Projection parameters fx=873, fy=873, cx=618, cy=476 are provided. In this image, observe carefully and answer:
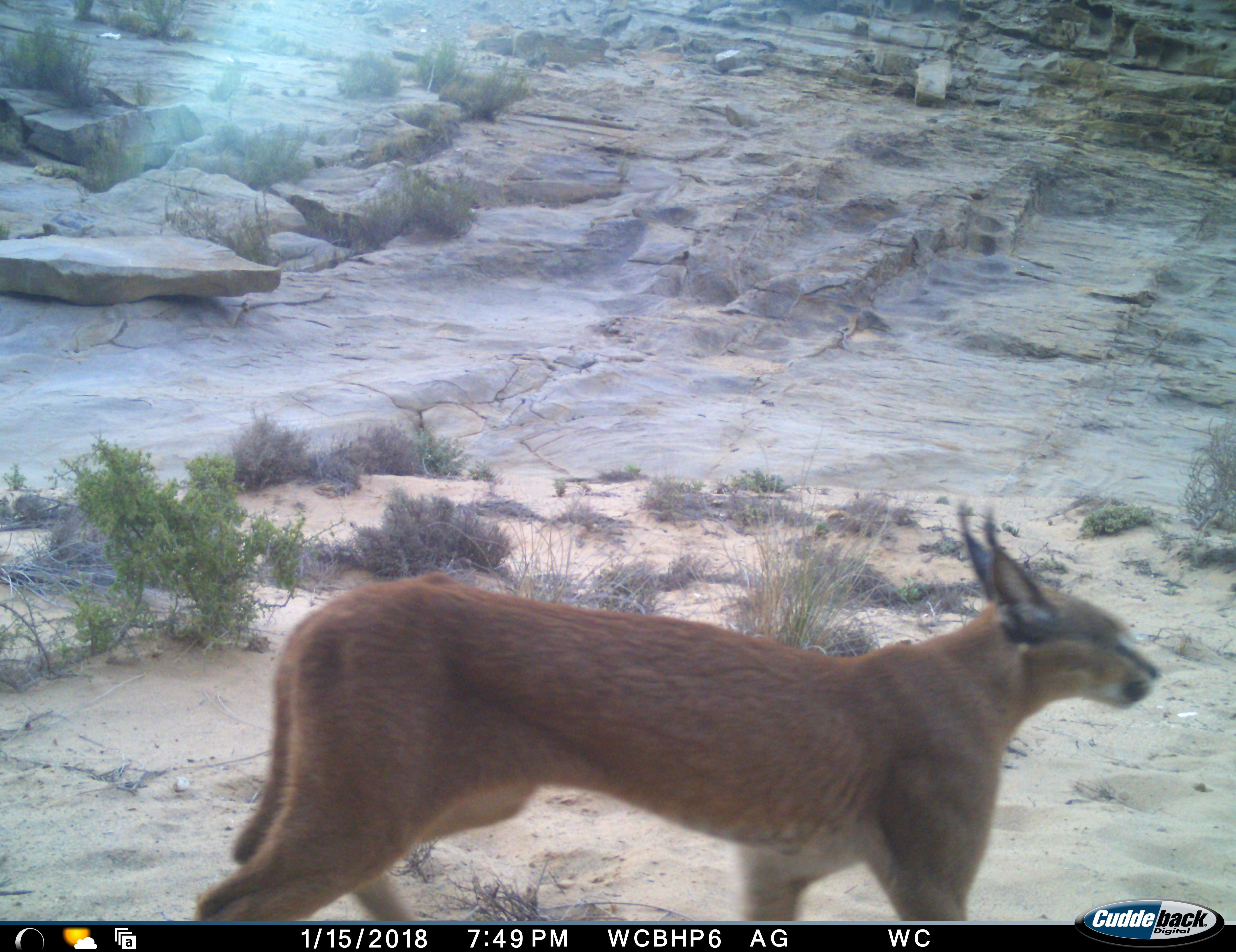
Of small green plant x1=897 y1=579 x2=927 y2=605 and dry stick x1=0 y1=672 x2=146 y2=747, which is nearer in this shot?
dry stick x1=0 y1=672 x2=146 y2=747

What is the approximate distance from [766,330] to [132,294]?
9.63 m

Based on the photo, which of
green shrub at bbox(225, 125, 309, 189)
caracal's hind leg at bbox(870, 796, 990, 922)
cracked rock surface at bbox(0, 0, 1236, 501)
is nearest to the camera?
caracal's hind leg at bbox(870, 796, 990, 922)

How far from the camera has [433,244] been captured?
52.0 feet

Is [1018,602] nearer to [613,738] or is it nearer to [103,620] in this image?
[613,738]

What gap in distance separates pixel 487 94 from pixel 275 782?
68.6 feet

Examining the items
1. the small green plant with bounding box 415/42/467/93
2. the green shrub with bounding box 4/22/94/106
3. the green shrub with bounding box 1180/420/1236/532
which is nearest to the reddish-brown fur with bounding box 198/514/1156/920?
the green shrub with bounding box 1180/420/1236/532

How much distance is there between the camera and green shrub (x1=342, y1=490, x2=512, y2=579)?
6.16 metres

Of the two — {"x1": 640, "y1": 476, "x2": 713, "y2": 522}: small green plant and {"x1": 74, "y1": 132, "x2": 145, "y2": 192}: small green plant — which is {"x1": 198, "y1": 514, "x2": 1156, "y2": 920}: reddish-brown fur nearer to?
{"x1": 640, "y1": 476, "x2": 713, "y2": 522}: small green plant

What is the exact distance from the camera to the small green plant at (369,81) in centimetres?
2155

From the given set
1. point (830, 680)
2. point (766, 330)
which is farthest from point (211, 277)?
point (830, 680)

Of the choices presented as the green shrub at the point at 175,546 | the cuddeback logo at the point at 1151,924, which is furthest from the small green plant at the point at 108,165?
the cuddeback logo at the point at 1151,924

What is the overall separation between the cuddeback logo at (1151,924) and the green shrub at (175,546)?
12.8 feet

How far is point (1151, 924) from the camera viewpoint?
97.6 inches

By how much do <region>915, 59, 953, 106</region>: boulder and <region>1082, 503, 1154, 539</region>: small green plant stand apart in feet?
65.0
